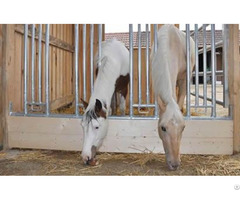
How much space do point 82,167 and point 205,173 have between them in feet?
3.55

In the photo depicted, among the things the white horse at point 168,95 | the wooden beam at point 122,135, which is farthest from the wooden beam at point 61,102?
the white horse at point 168,95

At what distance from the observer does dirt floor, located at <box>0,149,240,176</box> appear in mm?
2250

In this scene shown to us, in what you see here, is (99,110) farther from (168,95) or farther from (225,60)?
(225,60)

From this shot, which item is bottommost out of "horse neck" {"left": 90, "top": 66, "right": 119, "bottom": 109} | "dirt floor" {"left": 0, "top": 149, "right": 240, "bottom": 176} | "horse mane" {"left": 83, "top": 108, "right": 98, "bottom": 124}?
"dirt floor" {"left": 0, "top": 149, "right": 240, "bottom": 176}

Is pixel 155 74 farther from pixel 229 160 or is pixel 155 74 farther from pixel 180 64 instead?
pixel 229 160

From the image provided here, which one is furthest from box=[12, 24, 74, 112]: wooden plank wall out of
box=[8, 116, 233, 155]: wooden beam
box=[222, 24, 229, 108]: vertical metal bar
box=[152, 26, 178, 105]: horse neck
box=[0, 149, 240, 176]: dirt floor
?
box=[222, 24, 229, 108]: vertical metal bar

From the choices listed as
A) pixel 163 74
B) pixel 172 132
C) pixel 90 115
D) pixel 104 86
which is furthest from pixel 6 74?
pixel 172 132

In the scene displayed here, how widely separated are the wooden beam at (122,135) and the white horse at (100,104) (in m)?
0.37

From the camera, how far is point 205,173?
2211 millimetres

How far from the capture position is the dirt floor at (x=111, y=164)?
2250 mm

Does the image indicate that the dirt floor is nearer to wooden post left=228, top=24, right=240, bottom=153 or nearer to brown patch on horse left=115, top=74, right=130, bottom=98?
wooden post left=228, top=24, right=240, bottom=153

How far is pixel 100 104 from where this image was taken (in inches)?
91.6

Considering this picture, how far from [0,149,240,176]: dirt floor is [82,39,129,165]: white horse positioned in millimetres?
197

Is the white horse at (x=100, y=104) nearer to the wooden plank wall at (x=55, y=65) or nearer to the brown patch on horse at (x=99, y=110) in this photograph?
the brown patch on horse at (x=99, y=110)
